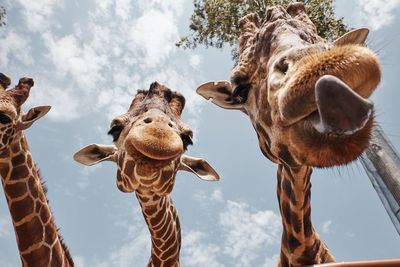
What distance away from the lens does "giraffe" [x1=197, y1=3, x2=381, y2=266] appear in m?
1.11

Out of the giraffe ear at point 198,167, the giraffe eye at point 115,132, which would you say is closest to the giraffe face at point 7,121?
the giraffe eye at point 115,132

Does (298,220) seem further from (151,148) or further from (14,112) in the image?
(14,112)

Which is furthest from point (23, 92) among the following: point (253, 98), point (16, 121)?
point (253, 98)

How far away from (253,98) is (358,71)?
51.0 inches

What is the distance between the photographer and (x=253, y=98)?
249 centimetres

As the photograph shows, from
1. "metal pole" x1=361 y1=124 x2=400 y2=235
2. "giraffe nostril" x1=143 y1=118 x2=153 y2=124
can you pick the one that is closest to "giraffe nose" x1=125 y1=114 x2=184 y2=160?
"giraffe nostril" x1=143 y1=118 x2=153 y2=124

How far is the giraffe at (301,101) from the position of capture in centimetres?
111

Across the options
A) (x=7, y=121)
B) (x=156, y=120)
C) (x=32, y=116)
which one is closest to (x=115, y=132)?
(x=156, y=120)

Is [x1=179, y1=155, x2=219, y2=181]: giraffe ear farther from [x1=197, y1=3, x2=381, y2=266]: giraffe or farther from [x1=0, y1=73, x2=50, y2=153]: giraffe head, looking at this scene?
[x1=0, y1=73, x2=50, y2=153]: giraffe head

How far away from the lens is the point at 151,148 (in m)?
2.53

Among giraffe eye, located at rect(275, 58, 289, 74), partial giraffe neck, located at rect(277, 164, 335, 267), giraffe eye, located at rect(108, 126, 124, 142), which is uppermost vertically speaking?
giraffe eye, located at rect(108, 126, 124, 142)

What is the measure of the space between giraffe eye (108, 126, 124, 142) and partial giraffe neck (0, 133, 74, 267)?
6.28 feet

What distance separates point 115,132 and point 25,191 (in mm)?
2072

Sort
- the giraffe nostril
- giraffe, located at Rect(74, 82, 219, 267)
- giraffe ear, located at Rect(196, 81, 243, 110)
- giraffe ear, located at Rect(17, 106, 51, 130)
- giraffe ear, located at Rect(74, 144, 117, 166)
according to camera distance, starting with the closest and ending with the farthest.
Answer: giraffe, located at Rect(74, 82, 219, 267) < the giraffe nostril < giraffe ear, located at Rect(196, 81, 243, 110) < giraffe ear, located at Rect(74, 144, 117, 166) < giraffe ear, located at Rect(17, 106, 51, 130)
